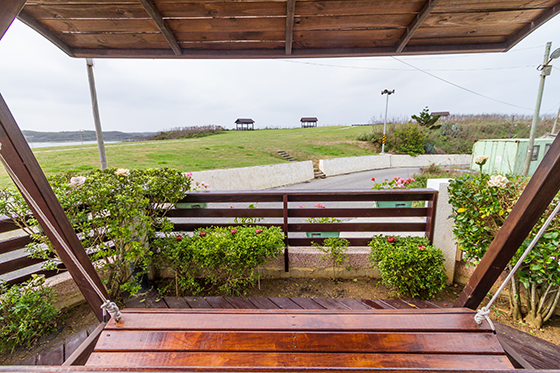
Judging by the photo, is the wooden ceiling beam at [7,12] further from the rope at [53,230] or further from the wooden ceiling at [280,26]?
the wooden ceiling at [280,26]

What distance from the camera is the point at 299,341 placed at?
112 centimetres

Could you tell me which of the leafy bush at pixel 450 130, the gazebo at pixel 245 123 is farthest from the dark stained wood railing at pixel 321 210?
the gazebo at pixel 245 123

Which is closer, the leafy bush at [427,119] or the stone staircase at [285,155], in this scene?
the stone staircase at [285,155]

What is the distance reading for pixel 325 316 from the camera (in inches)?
49.9

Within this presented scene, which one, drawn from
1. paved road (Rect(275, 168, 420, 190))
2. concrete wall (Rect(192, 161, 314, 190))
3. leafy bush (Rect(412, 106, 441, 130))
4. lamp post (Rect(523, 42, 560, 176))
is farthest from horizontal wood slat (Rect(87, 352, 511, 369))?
leafy bush (Rect(412, 106, 441, 130))

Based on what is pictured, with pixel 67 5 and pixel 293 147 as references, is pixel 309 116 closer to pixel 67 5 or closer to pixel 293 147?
pixel 293 147

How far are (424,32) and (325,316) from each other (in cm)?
208

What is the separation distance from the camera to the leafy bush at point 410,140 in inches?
742

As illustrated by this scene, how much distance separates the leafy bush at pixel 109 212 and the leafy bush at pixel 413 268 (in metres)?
2.25

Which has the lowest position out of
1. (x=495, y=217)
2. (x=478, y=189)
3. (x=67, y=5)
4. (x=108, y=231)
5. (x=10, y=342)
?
(x=10, y=342)

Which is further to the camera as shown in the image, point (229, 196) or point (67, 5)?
point (229, 196)

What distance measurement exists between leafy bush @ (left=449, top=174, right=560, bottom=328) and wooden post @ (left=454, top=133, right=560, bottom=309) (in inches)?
35.3

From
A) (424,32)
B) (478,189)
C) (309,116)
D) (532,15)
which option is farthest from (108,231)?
(309,116)

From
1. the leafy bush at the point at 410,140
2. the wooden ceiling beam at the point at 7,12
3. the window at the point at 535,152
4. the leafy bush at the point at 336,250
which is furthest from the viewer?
the leafy bush at the point at 410,140
